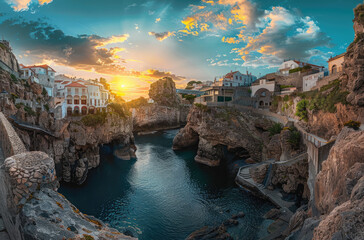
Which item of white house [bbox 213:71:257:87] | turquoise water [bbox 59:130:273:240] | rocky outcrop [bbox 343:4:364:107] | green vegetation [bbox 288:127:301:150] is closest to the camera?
rocky outcrop [bbox 343:4:364:107]

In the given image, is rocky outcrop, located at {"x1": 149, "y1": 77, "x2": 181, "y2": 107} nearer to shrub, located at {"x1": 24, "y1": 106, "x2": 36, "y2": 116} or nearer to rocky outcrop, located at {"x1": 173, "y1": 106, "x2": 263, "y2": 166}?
rocky outcrop, located at {"x1": 173, "y1": 106, "x2": 263, "y2": 166}

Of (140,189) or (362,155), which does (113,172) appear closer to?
(140,189)

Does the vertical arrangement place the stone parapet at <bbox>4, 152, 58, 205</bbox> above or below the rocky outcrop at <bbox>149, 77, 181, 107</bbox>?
below

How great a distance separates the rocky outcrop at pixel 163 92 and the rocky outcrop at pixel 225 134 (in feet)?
159

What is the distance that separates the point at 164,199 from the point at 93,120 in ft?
73.8

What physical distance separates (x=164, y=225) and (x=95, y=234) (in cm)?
1839

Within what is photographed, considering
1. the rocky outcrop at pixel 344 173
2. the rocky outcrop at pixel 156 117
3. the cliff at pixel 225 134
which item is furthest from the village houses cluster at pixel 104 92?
the rocky outcrop at pixel 344 173

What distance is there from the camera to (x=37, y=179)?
19.3 feet

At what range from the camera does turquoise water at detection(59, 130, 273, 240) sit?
21.7 metres

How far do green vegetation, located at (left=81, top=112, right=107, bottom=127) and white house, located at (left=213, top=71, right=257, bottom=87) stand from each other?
42.0 metres

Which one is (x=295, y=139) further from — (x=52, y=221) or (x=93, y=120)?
(x=93, y=120)

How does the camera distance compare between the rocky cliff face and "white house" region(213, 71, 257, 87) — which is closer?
the rocky cliff face

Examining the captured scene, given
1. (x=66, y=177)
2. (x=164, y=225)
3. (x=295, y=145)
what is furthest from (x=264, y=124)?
(x=66, y=177)

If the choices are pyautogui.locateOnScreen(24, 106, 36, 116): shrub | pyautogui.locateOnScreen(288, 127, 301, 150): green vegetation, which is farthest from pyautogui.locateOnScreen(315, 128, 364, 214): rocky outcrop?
pyautogui.locateOnScreen(24, 106, 36, 116): shrub
